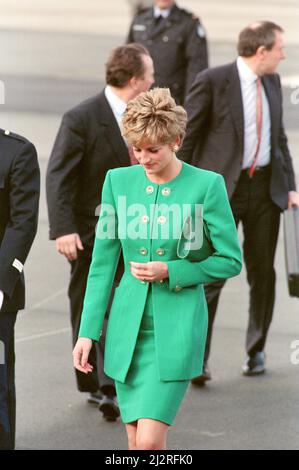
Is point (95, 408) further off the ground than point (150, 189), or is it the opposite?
point (150, 189)

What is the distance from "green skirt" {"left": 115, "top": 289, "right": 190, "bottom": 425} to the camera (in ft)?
15.3

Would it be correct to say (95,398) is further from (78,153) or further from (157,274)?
(157,274)

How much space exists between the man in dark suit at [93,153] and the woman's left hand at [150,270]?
1894 mm

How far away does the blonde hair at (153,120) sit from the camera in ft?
14.9

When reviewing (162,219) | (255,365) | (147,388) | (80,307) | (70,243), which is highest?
(162,219)

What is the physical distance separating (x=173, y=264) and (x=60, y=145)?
6.85 ft

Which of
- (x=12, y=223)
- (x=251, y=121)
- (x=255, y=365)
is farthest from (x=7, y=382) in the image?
(x=251, y=121)

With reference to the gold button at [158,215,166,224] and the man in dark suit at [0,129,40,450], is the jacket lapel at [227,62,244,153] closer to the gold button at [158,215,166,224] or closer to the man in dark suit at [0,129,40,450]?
the man in dark suit at [0,129,40,450]

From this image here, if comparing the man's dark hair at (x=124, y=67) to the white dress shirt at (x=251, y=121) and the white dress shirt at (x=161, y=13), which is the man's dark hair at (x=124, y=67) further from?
the white dress shirt at (x=161, y=13)

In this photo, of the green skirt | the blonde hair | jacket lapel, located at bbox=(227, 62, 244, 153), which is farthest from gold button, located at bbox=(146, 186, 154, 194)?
jacket lapel, located at bbox=(227, 62, 244, 153)

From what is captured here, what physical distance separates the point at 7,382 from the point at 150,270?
1.17 meters

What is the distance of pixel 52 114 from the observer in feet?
50.0

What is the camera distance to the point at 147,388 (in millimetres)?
4695
